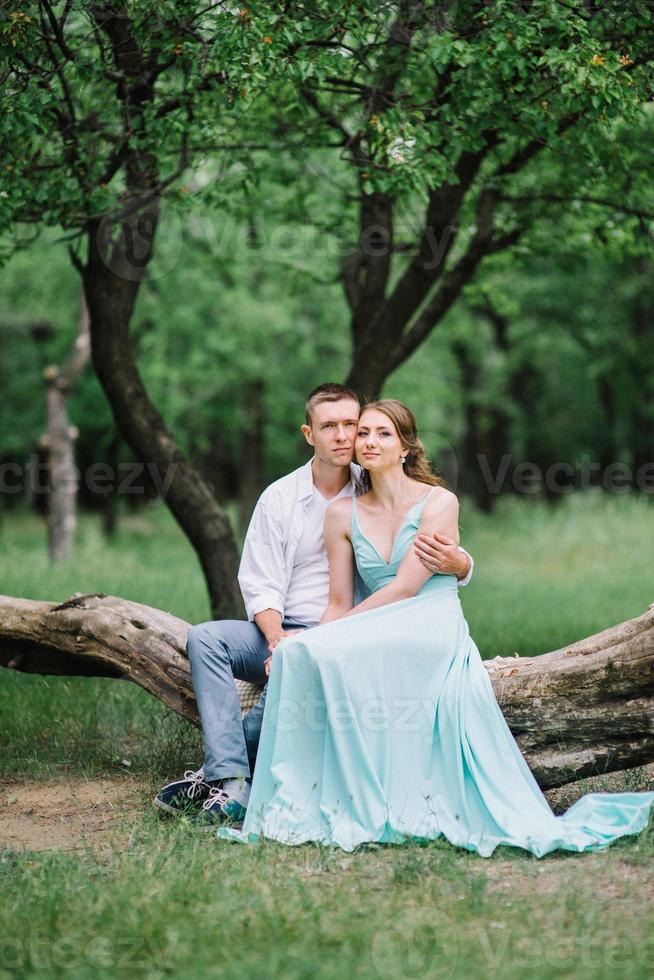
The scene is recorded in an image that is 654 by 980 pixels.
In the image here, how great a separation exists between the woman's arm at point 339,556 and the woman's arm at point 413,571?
167 millimetres

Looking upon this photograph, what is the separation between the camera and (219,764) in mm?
4859

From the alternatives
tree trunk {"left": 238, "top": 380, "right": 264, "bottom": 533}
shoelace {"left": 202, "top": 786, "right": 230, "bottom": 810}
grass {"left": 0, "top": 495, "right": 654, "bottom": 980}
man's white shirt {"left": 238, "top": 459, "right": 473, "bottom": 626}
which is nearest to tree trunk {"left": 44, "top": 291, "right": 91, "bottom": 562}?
tree trunk {"left": 238, "top": 380, "right": 264, "bottom": 533}

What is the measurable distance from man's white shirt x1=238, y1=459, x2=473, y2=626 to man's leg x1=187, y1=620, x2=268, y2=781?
17 cm

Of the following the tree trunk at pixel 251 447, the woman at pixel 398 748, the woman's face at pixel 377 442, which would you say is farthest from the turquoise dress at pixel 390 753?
the tree trunk at pixel 251 447

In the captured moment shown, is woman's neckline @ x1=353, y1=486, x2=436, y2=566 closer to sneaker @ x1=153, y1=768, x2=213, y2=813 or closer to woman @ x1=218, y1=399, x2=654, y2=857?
woman @ x1=218, y1=399, x2=654, y2=857

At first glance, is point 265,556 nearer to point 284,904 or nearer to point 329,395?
point 329,395

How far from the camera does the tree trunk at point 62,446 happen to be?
14.8 meters

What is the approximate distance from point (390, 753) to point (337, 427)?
63.0 inches

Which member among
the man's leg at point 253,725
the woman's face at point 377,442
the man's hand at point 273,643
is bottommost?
the man's leg at point 253,725

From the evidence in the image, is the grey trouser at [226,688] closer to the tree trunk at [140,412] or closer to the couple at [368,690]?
the couple at [368,690]

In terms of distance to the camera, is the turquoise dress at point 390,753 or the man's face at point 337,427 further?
the man's face at point 337,427

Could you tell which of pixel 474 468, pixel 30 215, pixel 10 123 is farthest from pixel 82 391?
pixel 10 123

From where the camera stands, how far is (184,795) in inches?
195

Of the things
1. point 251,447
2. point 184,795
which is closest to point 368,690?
point 184,795
